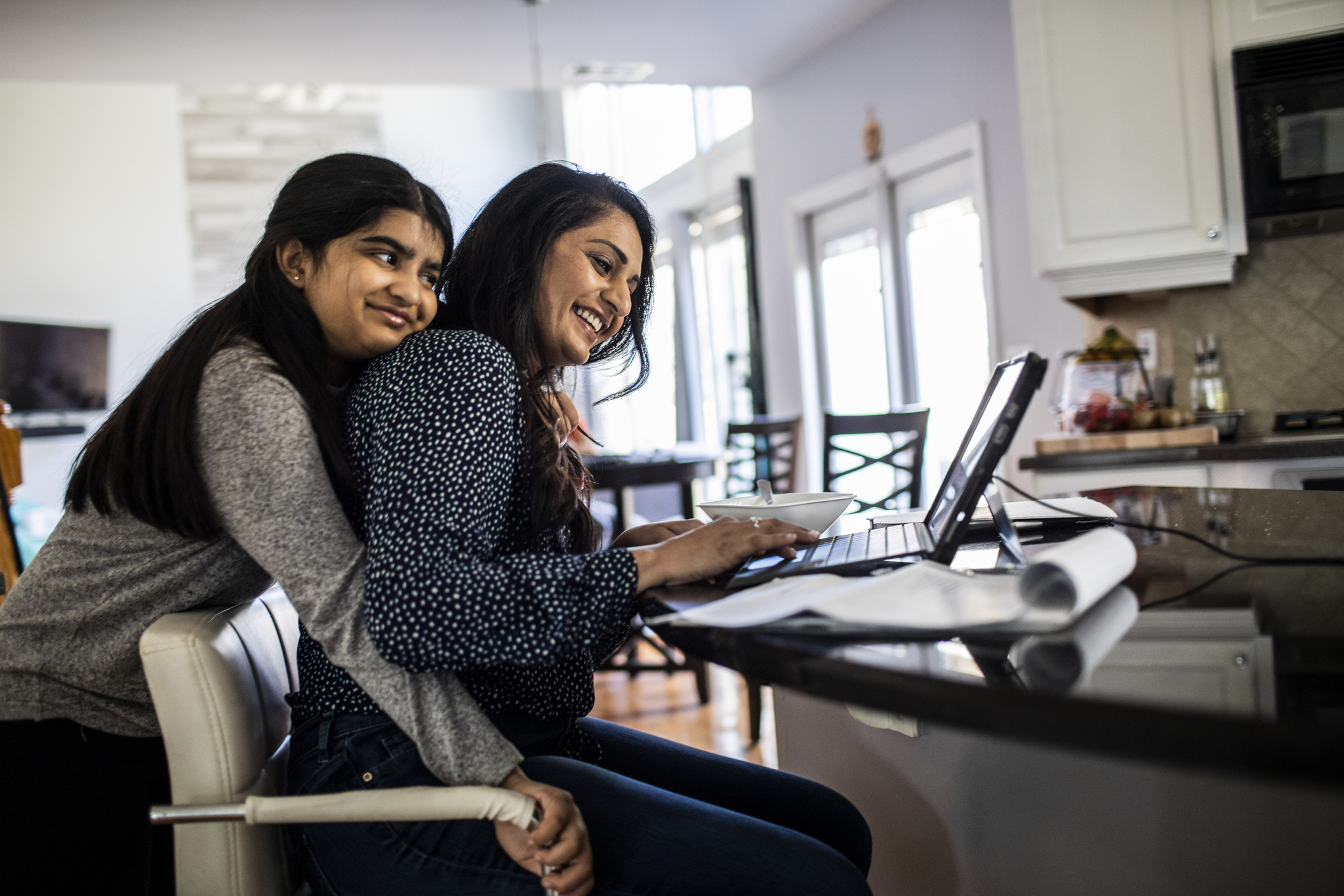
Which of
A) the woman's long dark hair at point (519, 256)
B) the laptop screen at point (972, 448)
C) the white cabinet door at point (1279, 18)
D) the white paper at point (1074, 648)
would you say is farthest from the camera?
the white cabinet door at point (1279, 18)

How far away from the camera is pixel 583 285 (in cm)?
132

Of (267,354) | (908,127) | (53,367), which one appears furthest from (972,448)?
(53,367)

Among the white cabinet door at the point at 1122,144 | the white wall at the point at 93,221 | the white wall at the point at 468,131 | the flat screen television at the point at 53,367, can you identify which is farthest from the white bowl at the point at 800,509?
the white wall at the point at 468,131

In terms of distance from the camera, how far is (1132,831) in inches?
40.3

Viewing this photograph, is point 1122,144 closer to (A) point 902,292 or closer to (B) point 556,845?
(A) point 902,292

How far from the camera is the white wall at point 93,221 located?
6508 millimetres

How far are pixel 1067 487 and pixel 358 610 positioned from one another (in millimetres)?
2341

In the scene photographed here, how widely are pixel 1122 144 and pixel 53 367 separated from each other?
6.54 metres

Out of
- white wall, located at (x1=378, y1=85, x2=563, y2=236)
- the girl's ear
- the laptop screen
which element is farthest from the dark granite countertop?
white wall, located at (x1=378, y1=85, x2=563, y2=236)

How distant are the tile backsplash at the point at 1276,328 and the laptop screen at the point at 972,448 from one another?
2.30 m

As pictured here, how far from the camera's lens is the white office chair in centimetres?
82

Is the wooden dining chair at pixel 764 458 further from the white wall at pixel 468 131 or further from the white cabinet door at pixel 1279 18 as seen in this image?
the white wall at pixel 468 131

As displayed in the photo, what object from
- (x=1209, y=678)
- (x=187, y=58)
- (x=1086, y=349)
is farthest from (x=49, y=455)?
(x=1209, y=678)

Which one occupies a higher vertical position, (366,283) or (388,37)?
(388,37)
